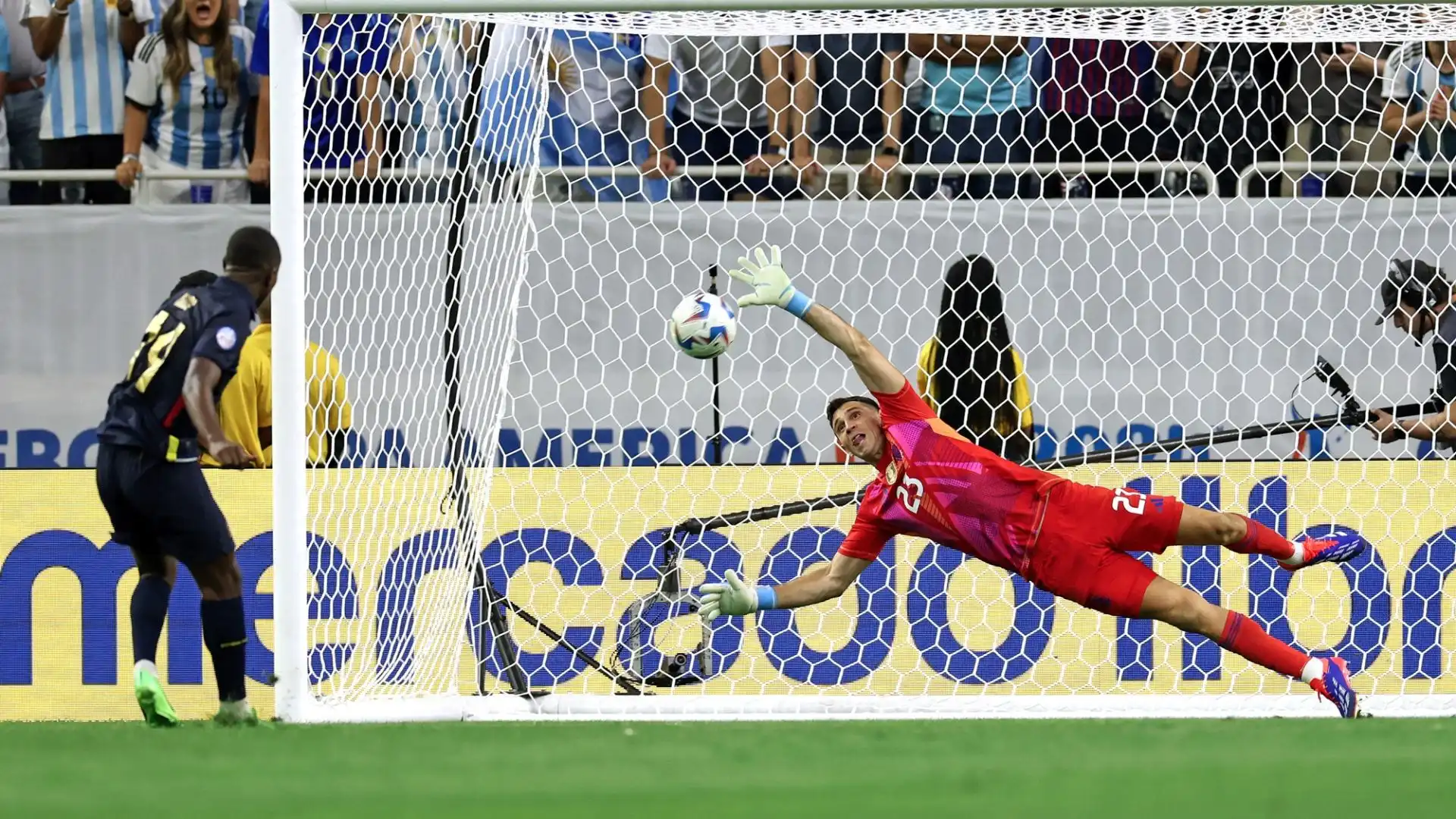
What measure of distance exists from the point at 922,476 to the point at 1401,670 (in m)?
2.34

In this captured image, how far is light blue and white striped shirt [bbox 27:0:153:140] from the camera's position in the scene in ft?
27.8

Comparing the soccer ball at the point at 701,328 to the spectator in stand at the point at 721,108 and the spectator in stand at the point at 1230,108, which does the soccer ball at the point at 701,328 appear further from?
the spectator in stand at the point at 1230,108

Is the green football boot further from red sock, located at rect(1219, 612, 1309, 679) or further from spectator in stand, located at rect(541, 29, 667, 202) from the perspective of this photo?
red sock, located at rect(1219, 612, 1309, 679)

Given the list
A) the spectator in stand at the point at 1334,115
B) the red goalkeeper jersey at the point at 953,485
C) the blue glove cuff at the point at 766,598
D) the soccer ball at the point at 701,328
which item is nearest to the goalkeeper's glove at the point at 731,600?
the blue glove cuff at the point at 766,598

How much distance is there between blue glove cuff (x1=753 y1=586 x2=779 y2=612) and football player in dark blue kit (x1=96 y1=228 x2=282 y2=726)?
5.37 feet

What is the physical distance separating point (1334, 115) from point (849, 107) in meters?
1.98

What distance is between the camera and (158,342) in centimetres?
577

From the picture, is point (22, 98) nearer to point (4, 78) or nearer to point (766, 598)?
point (4, 78)

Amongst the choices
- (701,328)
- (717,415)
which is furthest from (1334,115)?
(701,328)

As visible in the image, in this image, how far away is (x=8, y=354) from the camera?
7.87m

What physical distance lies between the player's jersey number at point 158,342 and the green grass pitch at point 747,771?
111cm

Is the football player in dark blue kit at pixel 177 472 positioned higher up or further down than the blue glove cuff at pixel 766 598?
higher up

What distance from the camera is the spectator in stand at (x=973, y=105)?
7793 millimetres

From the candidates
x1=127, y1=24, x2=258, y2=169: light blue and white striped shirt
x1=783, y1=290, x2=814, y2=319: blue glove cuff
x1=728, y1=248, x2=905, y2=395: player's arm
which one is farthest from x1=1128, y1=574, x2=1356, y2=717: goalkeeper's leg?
x1=127, y1=24, x2=258, y2=169: light blue and white striped shirt
